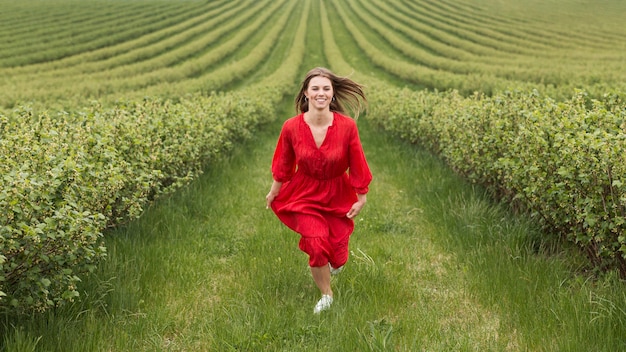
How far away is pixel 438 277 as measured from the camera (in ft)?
15.4

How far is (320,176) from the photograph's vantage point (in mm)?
4031

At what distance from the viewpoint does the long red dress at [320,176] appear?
3.94 m

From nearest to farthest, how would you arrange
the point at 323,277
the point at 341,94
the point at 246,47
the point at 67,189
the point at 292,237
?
the point at 67,189
the point at 323,277
the point at 341,94
the point at 292,237
the point at 246,47

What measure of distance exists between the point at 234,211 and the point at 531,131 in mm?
3799

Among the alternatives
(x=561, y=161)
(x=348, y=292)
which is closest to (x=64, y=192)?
(x=348, y=292)

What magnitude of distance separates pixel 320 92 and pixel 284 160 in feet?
2.04

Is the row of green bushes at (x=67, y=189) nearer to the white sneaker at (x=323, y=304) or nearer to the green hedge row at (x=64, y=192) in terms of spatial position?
the green hedge row at (x=64, y=192)

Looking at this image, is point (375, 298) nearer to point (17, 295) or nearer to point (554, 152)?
point (554, 152)

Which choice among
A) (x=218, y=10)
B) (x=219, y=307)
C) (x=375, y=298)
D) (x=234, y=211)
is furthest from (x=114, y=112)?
(x=218, y=10)

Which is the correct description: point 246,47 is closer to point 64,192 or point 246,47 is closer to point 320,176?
point 320,176

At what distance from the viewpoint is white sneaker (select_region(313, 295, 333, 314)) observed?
A: 3.88 m

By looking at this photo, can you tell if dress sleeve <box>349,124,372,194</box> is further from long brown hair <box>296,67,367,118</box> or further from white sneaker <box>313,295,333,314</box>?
white sneaker <box>313,295,333,314</box>

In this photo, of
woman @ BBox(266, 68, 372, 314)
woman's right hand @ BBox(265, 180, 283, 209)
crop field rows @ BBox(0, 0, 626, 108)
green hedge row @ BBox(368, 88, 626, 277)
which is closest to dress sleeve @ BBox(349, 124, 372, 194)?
woman @ BBox(266, 68, 372, 314)

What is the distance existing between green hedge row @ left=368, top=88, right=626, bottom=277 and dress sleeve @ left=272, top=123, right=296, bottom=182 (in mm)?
2065
